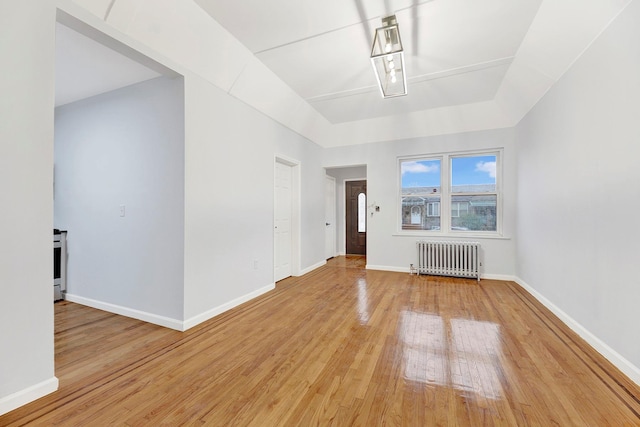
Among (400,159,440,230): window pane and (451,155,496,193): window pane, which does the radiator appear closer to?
(400,159,440,230): window pane

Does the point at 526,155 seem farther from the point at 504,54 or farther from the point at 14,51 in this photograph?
the point at 14,51

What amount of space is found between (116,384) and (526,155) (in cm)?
557

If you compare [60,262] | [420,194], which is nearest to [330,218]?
[420,194]

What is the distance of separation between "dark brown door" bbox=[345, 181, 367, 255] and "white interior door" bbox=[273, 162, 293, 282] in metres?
2.88

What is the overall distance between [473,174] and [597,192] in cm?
282

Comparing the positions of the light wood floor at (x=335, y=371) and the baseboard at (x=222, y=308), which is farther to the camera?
the baseboard at (x=222, y=308)

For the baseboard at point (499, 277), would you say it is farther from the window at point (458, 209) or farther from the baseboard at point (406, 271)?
the window at point (458, 209)

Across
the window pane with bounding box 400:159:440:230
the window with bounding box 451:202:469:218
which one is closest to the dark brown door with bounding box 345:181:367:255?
the window pane with bounding box 400:159:440:230

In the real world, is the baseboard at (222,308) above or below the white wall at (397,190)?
below

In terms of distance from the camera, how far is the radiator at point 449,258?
15.8ft

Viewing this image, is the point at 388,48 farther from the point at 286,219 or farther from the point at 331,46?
the point at 286,219

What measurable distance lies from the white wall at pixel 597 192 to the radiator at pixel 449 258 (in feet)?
4.02

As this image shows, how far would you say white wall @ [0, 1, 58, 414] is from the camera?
160cm

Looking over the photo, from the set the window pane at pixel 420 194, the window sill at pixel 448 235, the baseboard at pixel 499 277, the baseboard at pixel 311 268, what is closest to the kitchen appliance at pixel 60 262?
the baseboard at pixel 311 268
